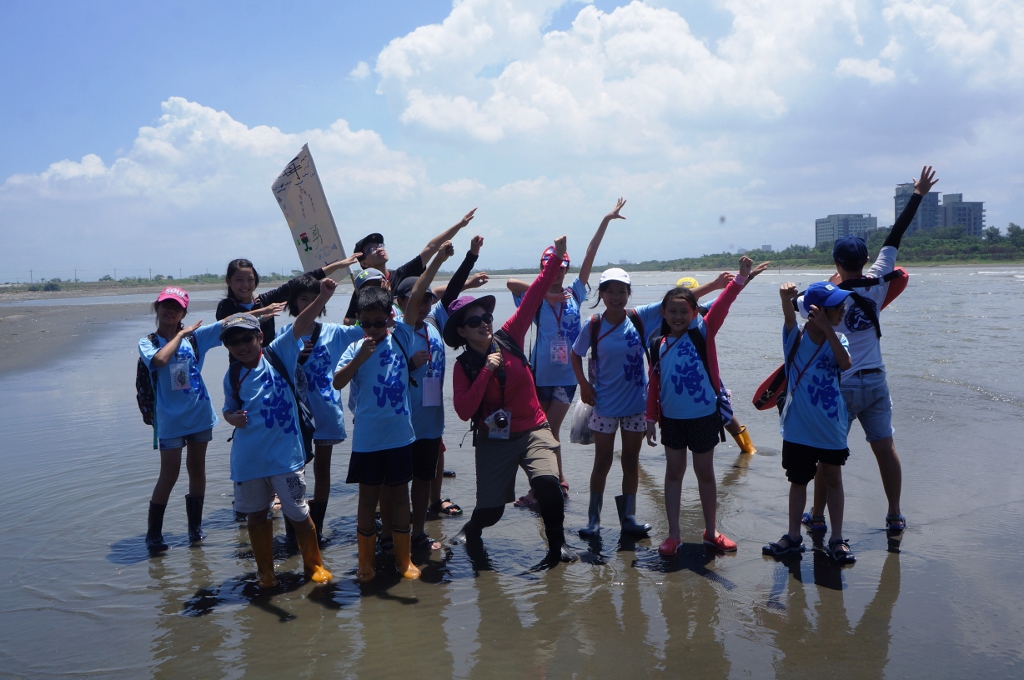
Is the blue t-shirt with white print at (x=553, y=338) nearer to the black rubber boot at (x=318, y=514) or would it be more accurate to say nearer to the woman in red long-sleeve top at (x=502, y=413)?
the woman in red long-sleeve top at (x=502, y=413)

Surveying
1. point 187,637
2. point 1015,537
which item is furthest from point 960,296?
point 187,637

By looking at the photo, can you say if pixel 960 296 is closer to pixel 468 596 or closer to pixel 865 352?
pixel 865 352

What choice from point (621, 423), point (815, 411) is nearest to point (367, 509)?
point (621, 423)

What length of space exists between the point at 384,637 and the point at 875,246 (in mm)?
42306

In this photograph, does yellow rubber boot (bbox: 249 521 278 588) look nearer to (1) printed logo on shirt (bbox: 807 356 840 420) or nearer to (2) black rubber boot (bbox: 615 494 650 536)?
(2) black rubber boot (bbox: 615 494 650 536)

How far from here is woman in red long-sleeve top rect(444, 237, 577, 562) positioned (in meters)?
4.71

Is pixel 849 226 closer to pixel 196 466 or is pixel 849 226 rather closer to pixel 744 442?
pixel 744 442

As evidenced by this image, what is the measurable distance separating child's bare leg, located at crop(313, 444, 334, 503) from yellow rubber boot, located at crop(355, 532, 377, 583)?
2.61 feet

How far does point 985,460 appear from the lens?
6.73m

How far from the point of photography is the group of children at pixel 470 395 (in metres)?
4.53

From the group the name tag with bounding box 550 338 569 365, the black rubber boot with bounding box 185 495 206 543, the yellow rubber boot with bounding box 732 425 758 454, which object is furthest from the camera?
the yellow rubber boot with bounding box 732 425 758 454

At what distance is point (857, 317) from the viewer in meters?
5.09

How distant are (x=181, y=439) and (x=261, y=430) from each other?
4.06 ft

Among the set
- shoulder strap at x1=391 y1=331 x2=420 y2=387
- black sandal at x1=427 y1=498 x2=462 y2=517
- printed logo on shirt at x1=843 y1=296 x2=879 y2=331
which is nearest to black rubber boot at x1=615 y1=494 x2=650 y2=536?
black sandal at x1=427 y1=498 x2=462 y2=517
